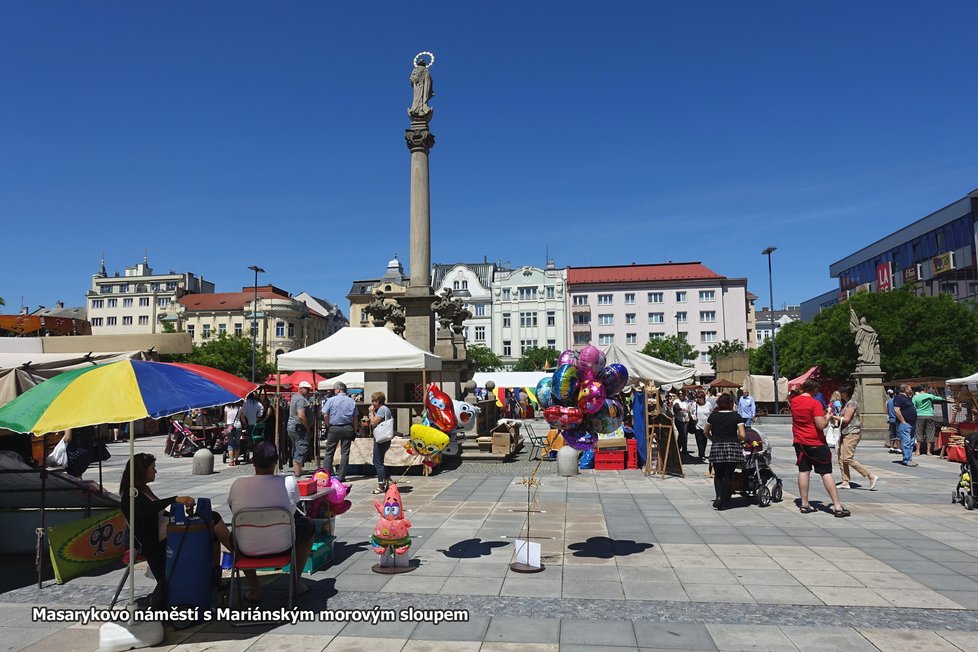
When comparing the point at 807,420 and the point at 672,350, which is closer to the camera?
the point at 807,420

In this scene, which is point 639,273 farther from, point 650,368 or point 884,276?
point 650,368

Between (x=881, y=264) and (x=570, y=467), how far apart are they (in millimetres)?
69249

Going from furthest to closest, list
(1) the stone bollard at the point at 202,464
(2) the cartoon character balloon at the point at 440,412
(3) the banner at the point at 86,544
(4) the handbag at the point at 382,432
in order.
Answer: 1. (1) the stone bollard at the point at 202,464
2. (4) the handbag at the point at 382,432
3. (2) the cartoon character balloon at the point at 440,412
4. (3) the banner at the point at 86,544

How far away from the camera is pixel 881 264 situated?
68.8 metres

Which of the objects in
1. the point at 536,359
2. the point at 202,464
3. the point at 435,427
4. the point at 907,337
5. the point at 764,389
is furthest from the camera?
the point at 536,359

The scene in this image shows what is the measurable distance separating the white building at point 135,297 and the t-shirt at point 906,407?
3574 inches

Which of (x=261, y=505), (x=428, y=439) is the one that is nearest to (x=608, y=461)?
(x=428, y=439)

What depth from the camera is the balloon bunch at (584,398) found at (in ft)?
21.9

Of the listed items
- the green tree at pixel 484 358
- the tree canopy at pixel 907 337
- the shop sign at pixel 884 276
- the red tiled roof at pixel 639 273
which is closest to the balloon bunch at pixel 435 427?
the tree canopy at pixel 907 337

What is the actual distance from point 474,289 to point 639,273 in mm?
21548

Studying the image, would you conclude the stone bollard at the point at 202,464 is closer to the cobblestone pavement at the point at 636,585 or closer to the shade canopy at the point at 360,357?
the shade canopy at the point at 360,357

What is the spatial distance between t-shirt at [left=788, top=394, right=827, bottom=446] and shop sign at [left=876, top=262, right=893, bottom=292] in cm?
6670

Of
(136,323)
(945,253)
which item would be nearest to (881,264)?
(945,253)

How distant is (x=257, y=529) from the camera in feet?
17.1
